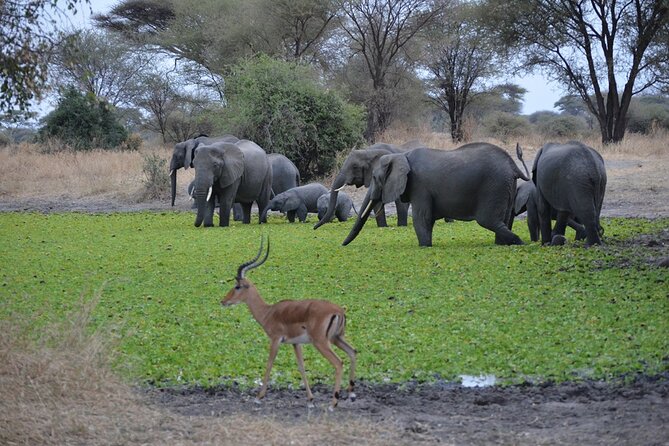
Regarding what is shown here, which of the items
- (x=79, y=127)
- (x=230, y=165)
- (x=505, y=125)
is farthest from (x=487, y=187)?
(x=505, y=125)

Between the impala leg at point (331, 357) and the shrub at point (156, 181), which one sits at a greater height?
the shrub at point (156, 181)

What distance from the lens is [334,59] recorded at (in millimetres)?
49344

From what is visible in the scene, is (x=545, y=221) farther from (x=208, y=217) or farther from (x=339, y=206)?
(x=208, y=217)

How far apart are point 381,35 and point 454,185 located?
32152mm

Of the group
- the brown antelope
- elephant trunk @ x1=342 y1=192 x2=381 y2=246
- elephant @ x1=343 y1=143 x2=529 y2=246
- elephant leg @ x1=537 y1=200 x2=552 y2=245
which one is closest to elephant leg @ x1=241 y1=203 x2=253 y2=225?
elephant trunk @ x1=342 y1=192 x2=381 y2=246

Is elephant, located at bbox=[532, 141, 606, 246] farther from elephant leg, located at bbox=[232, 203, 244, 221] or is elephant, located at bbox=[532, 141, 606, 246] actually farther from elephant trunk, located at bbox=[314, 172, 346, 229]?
elephant leg, located at bbox=[232, 203, 244, 221]

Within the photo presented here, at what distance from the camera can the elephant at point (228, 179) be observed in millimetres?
21781

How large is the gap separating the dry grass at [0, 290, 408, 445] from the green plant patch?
432 mm

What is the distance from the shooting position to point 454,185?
649 inches

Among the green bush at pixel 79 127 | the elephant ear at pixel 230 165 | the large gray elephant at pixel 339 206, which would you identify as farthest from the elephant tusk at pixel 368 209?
the green bush at pixel 79 127

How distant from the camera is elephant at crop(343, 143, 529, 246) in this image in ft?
53.7

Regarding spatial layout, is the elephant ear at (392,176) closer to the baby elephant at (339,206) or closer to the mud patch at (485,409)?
the baby elephant at (339,206)

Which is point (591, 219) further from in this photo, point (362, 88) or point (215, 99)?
point (215, 99)

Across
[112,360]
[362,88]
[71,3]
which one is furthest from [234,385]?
[362,88]
